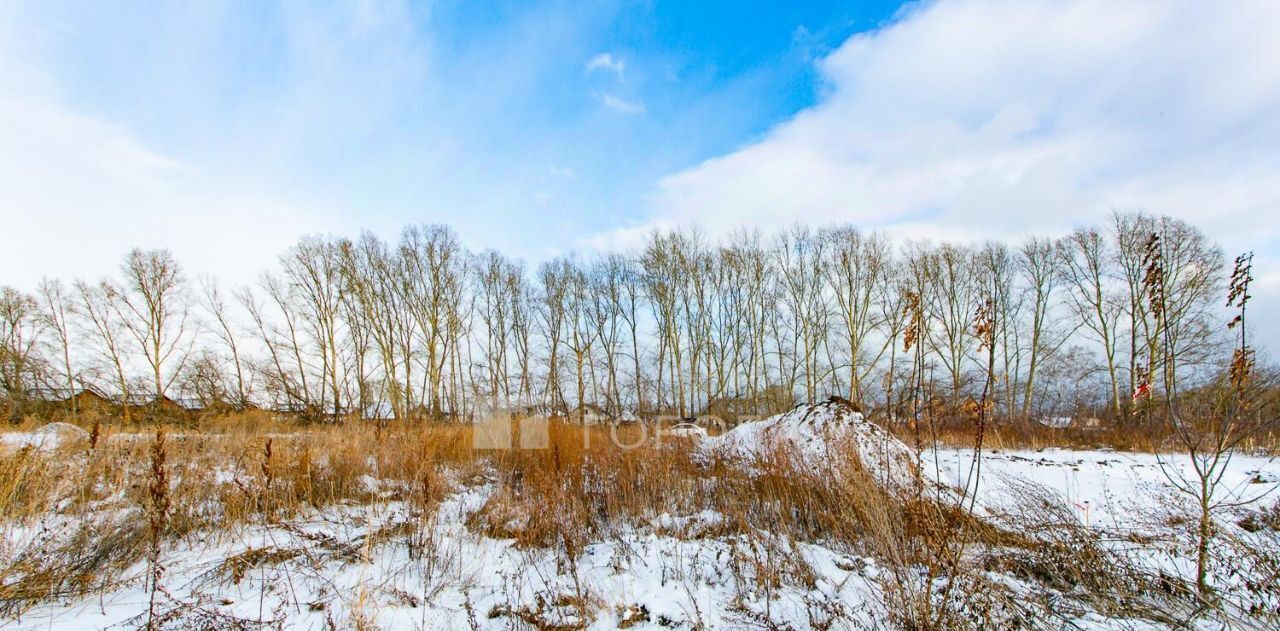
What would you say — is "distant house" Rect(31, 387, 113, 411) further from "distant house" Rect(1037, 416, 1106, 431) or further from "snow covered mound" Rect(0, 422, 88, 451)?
"distant house" Rect(1037, 416, 1106, 431)

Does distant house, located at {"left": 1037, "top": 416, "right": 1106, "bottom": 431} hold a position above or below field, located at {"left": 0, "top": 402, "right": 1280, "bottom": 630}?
below

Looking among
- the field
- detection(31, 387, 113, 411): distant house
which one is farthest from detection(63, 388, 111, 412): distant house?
the field

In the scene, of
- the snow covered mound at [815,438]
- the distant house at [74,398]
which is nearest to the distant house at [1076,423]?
the snow covered mound at [815,438]

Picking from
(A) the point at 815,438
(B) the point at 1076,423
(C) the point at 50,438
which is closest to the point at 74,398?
(C) the point at 50,438

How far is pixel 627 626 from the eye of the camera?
340cm

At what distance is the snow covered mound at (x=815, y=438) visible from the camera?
578cm

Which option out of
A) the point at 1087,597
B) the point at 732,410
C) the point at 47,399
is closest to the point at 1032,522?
the point at 1087,597

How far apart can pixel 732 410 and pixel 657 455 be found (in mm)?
16118

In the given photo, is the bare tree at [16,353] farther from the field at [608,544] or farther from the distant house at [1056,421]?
the distant house at [1056,421]

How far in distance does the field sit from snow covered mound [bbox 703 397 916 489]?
0.26ft

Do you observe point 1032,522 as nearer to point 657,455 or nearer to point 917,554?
point 917,554

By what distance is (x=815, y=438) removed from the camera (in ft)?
23.6

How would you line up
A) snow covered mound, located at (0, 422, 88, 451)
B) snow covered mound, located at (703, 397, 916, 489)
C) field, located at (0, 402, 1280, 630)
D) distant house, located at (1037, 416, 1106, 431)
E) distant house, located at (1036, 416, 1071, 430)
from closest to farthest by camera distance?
field, located at (0, 402, 1280, 630)
snow covered mound, located at (703, 397, 916, 489)
snow covered mound, located at (0, 422, 88, 451)
distant house, located at (1037, 416, 1106, 431)
distant house, located at (1036, 416, 1071, 430)

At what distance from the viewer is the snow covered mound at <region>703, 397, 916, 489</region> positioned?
19.0 feet
